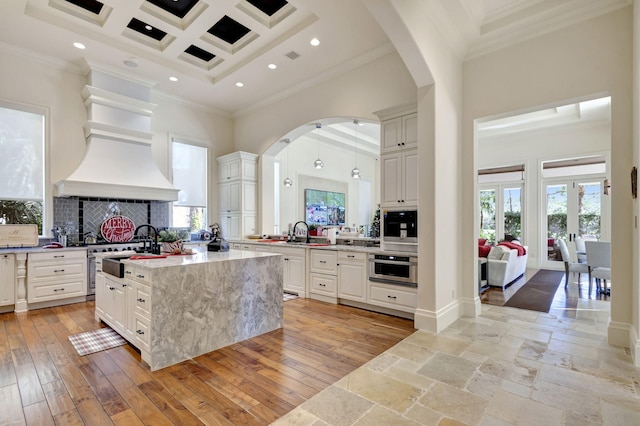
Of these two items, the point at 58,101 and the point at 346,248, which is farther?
the point at 58,101

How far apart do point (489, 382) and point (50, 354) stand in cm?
385

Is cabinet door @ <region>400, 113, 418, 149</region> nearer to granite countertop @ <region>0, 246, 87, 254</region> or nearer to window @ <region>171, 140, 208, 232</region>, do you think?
window @ <region>171, 140, 208, 232</region>

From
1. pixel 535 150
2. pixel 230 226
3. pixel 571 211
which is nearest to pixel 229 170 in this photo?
pixel 230 226

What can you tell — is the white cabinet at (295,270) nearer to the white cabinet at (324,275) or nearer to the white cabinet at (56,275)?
the white cabinet at (324,275)

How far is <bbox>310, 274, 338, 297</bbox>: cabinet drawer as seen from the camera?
4746mm

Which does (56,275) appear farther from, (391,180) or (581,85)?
(581,85)

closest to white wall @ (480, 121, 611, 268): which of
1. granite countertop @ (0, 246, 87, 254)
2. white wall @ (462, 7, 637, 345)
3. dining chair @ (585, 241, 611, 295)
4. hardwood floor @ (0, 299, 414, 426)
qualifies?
dining chair @ (585, 241, 611, 295)

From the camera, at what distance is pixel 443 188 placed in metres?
3.75

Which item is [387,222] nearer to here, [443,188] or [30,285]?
[443,188]

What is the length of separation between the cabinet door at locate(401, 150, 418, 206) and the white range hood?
4.20 meters

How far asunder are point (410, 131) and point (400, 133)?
5.6 inches

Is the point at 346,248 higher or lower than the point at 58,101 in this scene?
lower

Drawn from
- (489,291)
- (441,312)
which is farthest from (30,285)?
(489,291)

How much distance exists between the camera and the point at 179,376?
2547 mm
